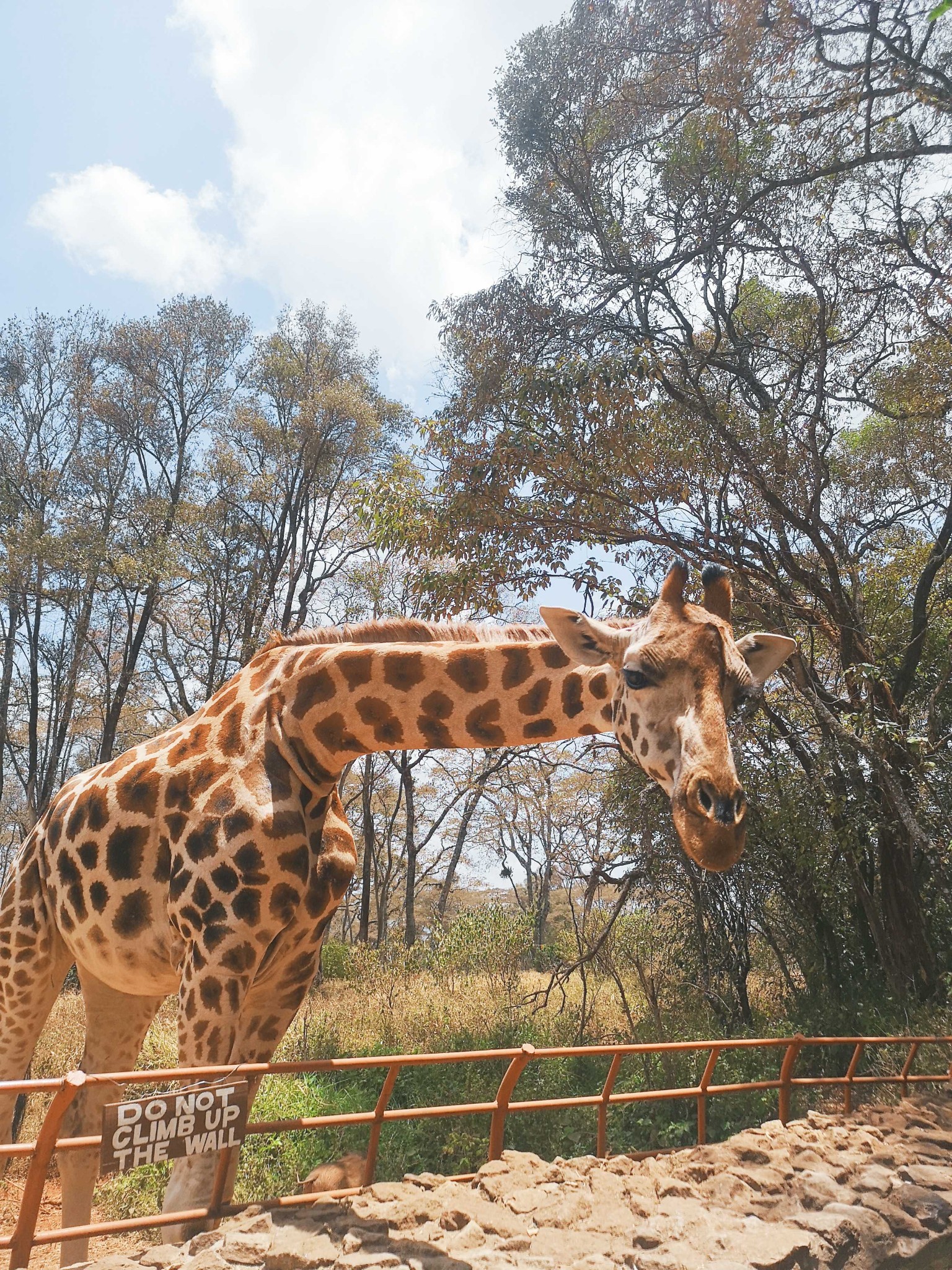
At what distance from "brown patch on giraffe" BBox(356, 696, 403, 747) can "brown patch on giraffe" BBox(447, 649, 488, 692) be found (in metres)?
0.38

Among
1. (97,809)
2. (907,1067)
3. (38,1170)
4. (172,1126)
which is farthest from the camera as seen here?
(907,1067)

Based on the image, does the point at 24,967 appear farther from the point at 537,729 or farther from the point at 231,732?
the point at 537,729

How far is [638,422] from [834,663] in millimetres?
4109

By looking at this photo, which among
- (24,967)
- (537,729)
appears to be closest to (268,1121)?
(537,729)

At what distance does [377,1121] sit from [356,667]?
6.88 feet

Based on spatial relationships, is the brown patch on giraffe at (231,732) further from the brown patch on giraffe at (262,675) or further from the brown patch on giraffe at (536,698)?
the brown patch on giraffe at (536,698)

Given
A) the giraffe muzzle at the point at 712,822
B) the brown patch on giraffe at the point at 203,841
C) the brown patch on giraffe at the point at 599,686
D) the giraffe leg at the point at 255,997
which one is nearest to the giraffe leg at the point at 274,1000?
the giraffe leg at the point at 255,997

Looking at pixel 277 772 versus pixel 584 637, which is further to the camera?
pixel 277 772

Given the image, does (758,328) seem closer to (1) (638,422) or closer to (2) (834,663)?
(1) (638,422)

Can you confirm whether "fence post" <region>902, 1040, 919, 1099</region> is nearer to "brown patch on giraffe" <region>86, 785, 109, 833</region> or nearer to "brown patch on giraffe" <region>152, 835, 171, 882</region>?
"brown patch on giraffe" <region>152, 835, 171, 882</region>

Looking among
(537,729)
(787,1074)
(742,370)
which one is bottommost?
(787,1074)

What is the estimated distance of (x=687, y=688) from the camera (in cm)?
332

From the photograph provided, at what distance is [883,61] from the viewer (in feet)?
27.1

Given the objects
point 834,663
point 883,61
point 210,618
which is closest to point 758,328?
point 883,61
